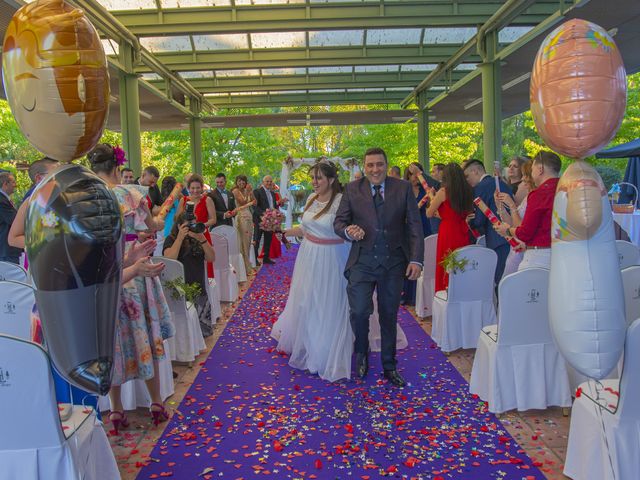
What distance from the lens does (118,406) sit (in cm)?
393

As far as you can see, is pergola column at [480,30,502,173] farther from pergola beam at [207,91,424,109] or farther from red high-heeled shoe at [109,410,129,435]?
red high-heeled shoe at [109,410,129,435]

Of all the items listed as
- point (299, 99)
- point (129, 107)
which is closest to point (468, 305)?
point (129, 107)

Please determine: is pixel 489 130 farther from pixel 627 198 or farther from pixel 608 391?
pixel 608 391

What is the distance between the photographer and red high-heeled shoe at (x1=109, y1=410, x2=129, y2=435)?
3895 millimetres

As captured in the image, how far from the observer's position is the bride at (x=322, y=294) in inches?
201

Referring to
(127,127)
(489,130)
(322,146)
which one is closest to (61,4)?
(127,127)

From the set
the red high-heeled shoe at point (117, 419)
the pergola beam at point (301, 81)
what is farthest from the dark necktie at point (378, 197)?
the pergola beam at point (301, 81)

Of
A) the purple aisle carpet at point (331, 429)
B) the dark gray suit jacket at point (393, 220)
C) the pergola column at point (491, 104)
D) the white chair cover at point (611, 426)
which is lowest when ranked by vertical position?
the purple aisle carpet at point (331, 429)

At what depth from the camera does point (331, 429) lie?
391cm

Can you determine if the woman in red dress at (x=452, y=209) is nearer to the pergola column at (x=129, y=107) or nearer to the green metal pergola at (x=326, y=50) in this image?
the green metal pergola at (x=326, y=50)

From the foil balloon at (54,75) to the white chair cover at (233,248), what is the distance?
22.1 ft

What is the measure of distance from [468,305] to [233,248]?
202 inches

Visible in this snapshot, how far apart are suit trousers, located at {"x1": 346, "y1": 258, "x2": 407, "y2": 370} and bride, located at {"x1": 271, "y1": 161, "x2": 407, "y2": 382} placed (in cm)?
27

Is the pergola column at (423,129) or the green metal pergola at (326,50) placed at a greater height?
the green metal pergola at (326,50)
